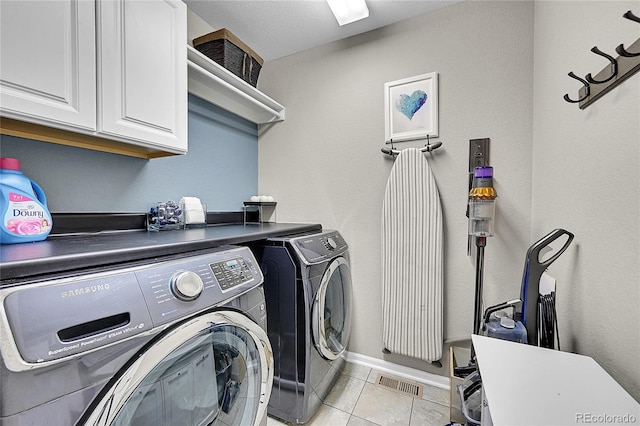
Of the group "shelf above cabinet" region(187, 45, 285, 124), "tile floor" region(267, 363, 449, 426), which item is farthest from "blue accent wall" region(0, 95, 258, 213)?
"tile floor" region(267, 363, 449, 426)

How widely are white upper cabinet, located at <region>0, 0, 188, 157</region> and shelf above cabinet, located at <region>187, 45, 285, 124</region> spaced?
0.19 m

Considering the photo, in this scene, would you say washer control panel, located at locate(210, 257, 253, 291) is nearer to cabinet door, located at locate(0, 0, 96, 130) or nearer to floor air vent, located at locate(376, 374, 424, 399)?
cabinet door, located at locate(0, 0, 96, 130)

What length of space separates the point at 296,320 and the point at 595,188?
1361 millimetres

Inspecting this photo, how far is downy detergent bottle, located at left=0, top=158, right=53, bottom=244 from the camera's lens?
0.90 meters

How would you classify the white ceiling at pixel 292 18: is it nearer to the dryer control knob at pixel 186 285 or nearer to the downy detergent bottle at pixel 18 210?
the downy detergent bottle at pixel 18 210

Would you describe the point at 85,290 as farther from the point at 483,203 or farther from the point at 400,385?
the point at 400,385

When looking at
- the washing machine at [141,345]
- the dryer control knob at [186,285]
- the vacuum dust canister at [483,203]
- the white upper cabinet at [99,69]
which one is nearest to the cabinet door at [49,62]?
the white upper cabinet at [99,69]

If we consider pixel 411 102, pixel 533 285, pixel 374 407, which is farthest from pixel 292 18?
pixel 374 407

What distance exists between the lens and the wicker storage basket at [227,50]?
1.66 m

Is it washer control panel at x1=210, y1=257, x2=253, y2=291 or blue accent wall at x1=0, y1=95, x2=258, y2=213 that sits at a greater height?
blue accent wall at x1=0, y1=95, x2=258, y2=213

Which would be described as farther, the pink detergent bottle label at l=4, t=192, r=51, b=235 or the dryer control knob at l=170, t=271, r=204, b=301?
the pink detergent bottle label at l=4, t=192, r=51, b=235

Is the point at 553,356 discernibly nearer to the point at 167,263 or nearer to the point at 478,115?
the point at 167,263

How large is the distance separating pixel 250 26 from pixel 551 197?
7.43ft

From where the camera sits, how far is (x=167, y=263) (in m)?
0.80
